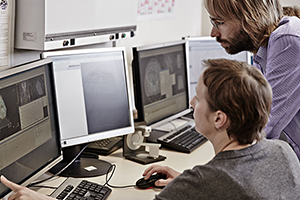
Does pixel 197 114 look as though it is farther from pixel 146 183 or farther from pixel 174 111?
pixel 174 111

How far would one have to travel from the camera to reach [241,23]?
4.96 ft

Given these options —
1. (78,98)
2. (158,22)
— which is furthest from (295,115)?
(158,22)

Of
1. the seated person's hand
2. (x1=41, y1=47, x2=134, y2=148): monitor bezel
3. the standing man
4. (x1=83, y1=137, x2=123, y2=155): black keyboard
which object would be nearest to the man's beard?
the standing man

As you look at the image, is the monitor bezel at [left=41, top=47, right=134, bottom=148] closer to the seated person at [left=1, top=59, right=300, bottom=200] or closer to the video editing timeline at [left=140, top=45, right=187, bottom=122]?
the video editing timeline at [left=140, top=45, right=187, bottom=122]

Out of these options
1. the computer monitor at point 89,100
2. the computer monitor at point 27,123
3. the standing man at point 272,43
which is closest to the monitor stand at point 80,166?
the computer monitor at point 89,100

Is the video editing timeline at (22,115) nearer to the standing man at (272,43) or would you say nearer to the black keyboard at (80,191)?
the black keyboard at (80,191)

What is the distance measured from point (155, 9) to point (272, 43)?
1.17 meters

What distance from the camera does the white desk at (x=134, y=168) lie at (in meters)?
1.29

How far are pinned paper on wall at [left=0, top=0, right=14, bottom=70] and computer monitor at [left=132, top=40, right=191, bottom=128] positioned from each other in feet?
1.89

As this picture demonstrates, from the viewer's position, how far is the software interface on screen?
1.78 metres

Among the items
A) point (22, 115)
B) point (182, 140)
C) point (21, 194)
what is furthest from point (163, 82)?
point (21, 194)

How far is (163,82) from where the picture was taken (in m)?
1.94

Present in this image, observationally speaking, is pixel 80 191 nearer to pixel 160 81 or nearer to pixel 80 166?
pixel 80 166

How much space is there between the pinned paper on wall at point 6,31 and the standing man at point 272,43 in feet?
2.82
